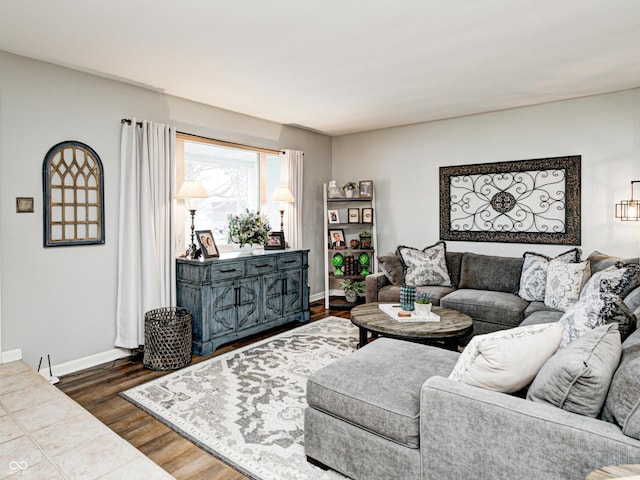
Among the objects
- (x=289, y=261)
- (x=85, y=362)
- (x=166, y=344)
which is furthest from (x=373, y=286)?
(x=85, y=362)

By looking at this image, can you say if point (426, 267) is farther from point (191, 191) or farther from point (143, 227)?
point (143, 227)

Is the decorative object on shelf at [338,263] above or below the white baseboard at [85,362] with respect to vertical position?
above

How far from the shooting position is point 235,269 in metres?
4.04

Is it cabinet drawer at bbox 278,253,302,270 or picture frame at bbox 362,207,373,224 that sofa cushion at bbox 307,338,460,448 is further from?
picture frame at bbox 362,207,373,224

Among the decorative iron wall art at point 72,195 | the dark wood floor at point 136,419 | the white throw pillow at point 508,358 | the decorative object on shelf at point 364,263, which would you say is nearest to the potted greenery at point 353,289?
the decorative object on shelf at point 364,263

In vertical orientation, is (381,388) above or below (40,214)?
below

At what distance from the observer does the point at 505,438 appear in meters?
1.44

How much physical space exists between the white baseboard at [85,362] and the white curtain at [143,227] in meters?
0.12

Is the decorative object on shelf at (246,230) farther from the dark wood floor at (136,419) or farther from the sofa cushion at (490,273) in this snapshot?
the sofa cushion at (490,273)

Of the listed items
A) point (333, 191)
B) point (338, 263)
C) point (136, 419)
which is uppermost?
point (333, 191)

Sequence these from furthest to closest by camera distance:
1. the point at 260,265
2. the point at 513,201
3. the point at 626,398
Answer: the point at 513,201 < the point at 260,265 < the point at 626,398

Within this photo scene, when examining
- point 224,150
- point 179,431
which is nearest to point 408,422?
point 179,431

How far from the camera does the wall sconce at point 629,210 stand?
3933mm

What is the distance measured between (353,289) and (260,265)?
1.75 meters
